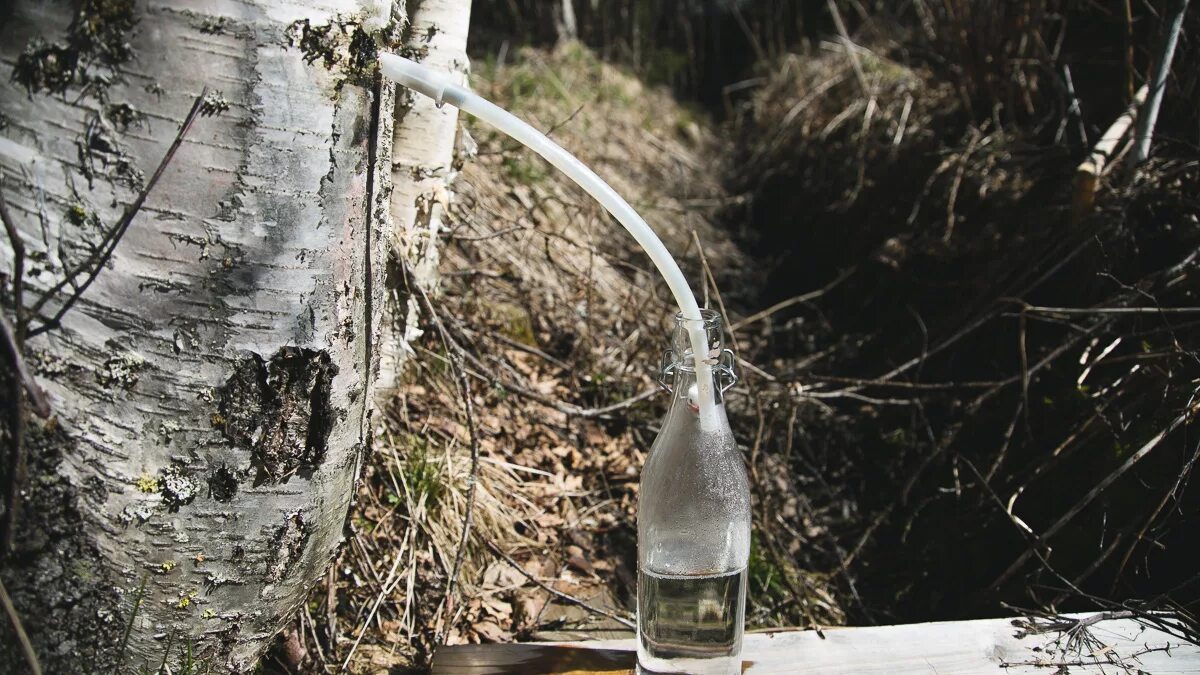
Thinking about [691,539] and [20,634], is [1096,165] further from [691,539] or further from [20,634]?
[20,634]

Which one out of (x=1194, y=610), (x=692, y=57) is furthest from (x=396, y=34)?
(x=692, y=57)

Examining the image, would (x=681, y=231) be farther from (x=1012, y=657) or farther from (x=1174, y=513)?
(x=1012, y=657)

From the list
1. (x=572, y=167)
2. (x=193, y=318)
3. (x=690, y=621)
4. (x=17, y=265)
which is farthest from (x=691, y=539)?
(x=17, y=265)

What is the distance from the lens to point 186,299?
138 centimetres

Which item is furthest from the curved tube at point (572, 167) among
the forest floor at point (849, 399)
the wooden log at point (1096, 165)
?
the wooden log at point (1096, 165)

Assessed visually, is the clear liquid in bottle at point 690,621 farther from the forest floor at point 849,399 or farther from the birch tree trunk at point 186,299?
the birch tree trunk at point 186,299

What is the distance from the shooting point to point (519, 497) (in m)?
2.73

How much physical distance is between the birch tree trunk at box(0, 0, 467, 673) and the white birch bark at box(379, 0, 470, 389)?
1.86ft

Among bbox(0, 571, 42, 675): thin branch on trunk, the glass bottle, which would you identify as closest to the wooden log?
the glass bottle

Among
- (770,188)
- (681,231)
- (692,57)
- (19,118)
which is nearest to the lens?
(19,118)

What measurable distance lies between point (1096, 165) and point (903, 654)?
1943 mm

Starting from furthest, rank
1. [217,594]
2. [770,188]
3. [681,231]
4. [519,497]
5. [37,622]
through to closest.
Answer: [770,188] < [681,231] < [519,497] < [217,594] < [37,622]

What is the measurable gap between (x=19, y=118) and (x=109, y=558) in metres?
0.71

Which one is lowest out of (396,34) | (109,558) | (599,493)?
(599,493)
